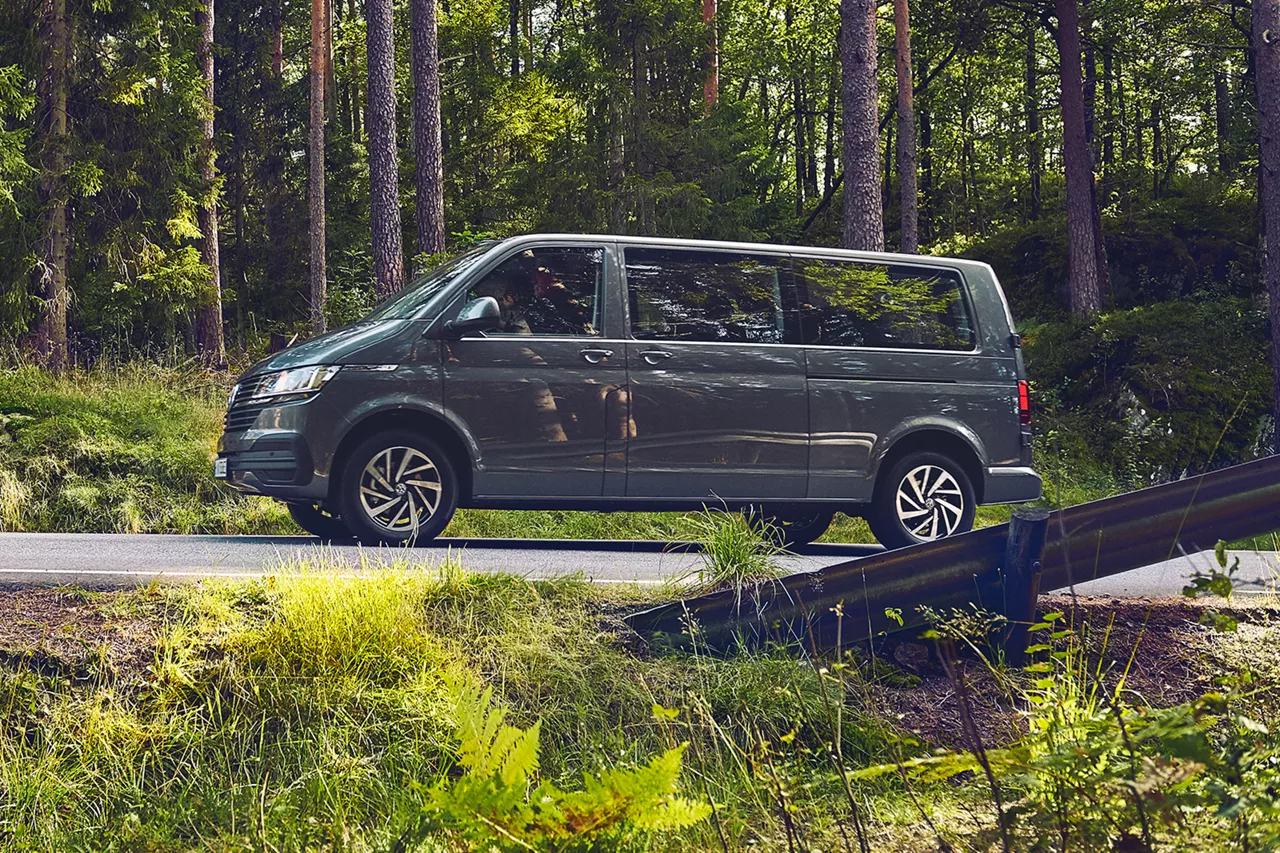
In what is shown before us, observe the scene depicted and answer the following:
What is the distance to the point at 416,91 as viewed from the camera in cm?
1542

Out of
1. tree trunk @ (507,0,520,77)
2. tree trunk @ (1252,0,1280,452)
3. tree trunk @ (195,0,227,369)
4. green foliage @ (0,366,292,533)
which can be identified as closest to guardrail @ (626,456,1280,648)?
green foliage @ (0,366,292,533)

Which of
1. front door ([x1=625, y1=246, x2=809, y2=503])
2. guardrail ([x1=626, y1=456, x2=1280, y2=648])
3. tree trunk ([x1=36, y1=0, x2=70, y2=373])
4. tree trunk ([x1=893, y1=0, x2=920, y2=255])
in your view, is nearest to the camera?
guardrail ([x1=626, y1=456, x2=1280, y2=648])

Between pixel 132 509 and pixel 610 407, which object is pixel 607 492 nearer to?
pixel 610 407

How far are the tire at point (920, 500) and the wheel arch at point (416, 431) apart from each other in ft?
9.14

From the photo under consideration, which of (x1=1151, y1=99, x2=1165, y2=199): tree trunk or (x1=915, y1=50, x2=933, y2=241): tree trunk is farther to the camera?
(x1=915, y1=50, x2=933, y2=241): tree trunk

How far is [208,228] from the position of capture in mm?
22281

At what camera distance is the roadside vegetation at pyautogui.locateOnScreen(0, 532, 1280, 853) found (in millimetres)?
3963

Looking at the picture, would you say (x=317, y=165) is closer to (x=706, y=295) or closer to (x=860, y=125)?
(x=860, y=125)

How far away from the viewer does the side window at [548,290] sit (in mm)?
7402

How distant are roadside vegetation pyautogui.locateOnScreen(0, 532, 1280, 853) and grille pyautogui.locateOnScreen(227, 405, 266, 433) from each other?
2125 millimetres

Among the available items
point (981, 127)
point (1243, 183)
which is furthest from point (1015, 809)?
point (981, 127)

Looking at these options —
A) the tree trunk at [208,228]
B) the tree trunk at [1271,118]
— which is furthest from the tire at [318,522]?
the tree trunk at [208,228]

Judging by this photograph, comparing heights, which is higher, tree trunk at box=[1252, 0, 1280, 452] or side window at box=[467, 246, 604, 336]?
tree trunk at box=[1252, 0, 1280, 452]

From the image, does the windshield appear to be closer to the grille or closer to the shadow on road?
the grille
